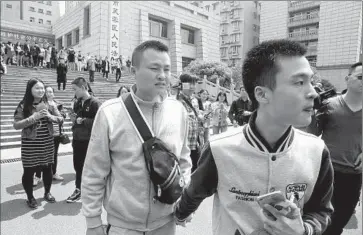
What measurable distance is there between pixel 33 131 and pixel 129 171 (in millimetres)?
2781

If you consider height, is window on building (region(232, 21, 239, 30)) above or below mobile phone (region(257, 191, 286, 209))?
above

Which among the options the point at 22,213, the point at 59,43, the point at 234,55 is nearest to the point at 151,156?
the point at 22,213

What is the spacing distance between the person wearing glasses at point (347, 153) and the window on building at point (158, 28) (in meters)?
32.1

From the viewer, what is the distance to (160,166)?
5.61 feet

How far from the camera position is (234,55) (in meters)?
52.2

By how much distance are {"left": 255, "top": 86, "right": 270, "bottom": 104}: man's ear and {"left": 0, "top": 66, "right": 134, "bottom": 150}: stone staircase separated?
8.64 m

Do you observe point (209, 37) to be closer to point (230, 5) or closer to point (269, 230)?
point (230, 5)

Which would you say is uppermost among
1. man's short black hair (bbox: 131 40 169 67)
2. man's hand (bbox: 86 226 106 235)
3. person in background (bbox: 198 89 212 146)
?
man's short black hair (bbox: 131 40 169 67)

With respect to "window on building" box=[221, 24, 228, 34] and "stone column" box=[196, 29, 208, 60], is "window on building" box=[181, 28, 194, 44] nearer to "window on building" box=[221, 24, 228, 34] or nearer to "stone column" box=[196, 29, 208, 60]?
Result: "stone column" box=[196, 29, 208, 60]

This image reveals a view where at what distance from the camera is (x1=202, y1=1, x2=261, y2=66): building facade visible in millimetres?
51719

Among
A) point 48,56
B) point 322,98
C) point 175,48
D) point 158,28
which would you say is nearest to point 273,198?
point 322,98

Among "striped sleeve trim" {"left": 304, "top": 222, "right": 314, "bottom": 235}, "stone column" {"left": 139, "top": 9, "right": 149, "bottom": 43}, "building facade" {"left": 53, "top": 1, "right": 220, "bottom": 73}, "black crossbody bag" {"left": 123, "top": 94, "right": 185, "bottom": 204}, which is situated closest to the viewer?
"striped sleeve trim" {"left": 304, "top": 222, "right": 314, "bottom": 235}

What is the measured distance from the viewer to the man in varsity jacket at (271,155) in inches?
49.0

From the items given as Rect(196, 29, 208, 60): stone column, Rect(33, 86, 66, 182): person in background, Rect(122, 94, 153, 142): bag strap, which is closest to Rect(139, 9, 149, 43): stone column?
Rect(196, 29, 208, 60): stone column
